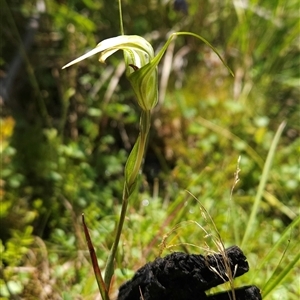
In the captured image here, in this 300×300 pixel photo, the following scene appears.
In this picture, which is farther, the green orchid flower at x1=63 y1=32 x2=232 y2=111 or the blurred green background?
the blurred green background

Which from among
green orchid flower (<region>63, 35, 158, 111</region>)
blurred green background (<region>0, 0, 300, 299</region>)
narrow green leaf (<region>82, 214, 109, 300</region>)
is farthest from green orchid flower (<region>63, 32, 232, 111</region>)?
blurred green background (<region>0, 0, 300, 299</region>)

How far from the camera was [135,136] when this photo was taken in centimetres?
202

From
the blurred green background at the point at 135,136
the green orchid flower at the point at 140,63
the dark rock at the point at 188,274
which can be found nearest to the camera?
the green orchid flower at the point at 140,63

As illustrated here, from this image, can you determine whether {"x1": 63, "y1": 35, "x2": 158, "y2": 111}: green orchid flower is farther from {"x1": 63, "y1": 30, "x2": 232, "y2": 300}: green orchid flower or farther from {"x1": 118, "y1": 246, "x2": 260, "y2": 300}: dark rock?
{"x1": 118, "y1": 246, "x2": 260, "y2": 300}: dark rock

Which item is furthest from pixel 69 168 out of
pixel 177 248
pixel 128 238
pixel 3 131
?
pixel 177 248

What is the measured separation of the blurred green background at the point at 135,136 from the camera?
1.36 m

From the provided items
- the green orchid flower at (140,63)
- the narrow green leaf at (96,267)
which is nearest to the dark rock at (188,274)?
the narrow green leaf at (96,267)

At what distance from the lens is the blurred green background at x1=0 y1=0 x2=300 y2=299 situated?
4.48ft

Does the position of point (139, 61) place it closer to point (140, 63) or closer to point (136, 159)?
point (140, 63)

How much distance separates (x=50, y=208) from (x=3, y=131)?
261 mm

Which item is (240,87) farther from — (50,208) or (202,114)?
(50,208)

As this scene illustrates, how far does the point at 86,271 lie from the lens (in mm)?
1306

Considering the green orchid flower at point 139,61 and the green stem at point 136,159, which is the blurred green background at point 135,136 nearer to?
the green stem at point 136,159

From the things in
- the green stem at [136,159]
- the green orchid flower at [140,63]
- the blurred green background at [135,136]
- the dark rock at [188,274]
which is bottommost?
the dark rock at [188,274]
